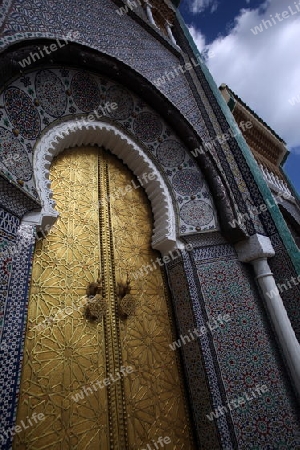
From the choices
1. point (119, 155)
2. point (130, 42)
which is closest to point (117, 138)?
point (119, 155)

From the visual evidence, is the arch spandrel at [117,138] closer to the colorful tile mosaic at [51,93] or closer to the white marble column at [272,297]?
the colorful tile mosaic at [51,93]

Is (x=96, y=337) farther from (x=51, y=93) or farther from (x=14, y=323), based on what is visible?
(x=51, y=93)

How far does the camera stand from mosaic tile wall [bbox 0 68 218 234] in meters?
1.76

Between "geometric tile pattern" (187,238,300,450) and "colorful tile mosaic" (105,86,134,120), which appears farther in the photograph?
"colorful tile mosaic" (105,86,134,120)

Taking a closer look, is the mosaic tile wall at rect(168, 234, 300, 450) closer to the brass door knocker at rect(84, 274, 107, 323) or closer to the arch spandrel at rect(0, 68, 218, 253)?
the arch spandrel at rect(0, 68, 218, 253)

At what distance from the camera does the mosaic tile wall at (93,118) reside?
1.76 meters

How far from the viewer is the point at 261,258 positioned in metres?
2.69

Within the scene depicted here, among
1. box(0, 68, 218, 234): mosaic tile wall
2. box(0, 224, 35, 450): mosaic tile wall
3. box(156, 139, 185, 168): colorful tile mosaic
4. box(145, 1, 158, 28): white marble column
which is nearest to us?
box(0, 224, 35, 450): mosaic tile wall

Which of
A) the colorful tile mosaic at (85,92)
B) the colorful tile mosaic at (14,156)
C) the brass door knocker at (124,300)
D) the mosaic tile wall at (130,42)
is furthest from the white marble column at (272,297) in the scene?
the colorful tile mosaic at (14,156)

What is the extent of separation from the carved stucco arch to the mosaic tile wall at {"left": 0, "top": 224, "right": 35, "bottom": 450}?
0.45 m

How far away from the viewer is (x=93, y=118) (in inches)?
98.2

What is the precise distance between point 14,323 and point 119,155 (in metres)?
1.88

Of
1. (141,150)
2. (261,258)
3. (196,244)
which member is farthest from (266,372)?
(141,150)

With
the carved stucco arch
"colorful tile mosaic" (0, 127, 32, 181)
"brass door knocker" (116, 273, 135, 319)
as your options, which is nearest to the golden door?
"brass door knocker" (116, 273, 135, 319)
